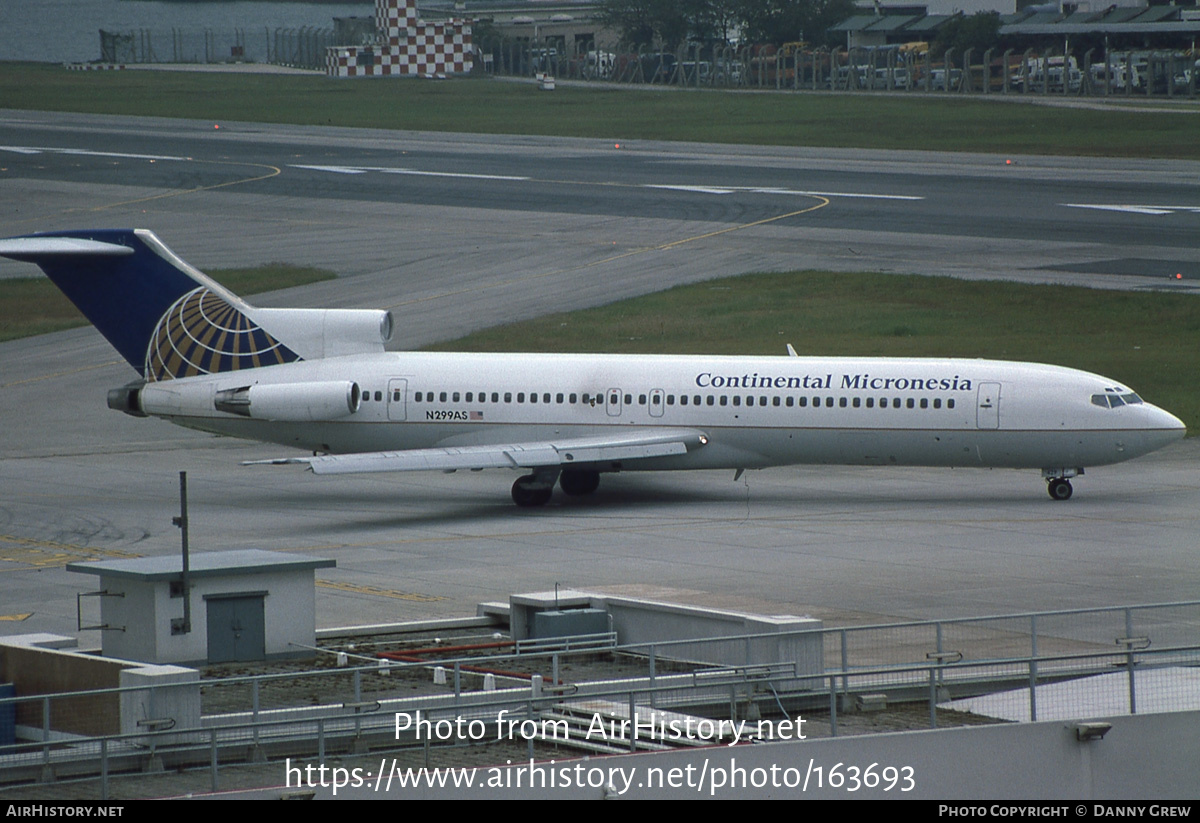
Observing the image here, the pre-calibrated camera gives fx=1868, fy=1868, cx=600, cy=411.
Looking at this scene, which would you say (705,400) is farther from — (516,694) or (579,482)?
(516,694)

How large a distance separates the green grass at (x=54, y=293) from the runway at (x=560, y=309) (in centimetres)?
171

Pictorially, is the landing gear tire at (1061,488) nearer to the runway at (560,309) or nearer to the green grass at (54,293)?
the runway at (560,309)

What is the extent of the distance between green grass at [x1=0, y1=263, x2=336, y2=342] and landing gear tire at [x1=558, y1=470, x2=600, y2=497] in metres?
33.5

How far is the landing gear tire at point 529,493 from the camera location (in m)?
47.1

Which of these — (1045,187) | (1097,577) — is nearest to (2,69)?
(1045,187)

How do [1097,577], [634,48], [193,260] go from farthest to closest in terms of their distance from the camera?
[634,48] < [193,260] < [1097,577]

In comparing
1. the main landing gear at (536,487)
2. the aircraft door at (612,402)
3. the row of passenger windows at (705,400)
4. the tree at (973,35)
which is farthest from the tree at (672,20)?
the aircraft door at (612,402)

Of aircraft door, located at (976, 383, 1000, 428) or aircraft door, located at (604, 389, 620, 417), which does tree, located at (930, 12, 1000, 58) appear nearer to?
aircraft door, located at (604, 389, 620, 417)

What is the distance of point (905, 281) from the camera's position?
254 ft

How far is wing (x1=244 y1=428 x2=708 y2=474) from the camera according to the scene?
45062 millimetres

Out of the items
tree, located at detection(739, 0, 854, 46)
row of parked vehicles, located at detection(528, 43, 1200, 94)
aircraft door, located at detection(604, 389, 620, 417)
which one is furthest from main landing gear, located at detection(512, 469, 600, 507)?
tree, located at detection(739, 0, 854, 46)

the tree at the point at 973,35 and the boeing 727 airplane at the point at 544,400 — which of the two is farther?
the tree at the point at 973,35
